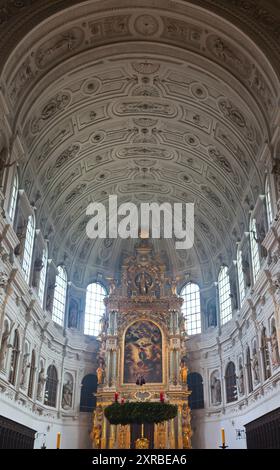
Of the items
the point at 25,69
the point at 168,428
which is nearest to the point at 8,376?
the point at 168,428

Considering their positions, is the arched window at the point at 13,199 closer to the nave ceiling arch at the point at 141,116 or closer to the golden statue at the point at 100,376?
the nave ceiling arch at the point at 141,116

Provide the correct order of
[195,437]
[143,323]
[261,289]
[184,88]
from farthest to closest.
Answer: [143,323] < [195,437] < [184,88] < [261,289]

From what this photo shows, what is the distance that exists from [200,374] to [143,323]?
519 centimetres

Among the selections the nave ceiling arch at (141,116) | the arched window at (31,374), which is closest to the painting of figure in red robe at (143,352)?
the nave ceiling arch at (141,116)

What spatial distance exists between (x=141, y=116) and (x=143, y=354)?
15.3 meters

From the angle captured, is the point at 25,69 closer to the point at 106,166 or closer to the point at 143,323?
the point at 106,166

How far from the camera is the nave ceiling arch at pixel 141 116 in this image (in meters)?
20.3

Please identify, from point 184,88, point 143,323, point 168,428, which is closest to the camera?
point 184,88

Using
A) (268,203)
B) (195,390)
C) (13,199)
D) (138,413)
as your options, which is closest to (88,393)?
(195,390)

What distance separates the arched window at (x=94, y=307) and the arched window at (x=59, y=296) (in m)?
2.65

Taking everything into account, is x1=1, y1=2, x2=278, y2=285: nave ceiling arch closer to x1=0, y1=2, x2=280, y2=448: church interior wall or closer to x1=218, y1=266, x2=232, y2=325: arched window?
x1=0, y1=2, x2=280, y2=448: church interior wall

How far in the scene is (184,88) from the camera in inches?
945

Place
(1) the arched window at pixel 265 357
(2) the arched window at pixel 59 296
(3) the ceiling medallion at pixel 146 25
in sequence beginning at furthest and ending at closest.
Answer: (2) the arched window at pixel 59 296
(1) the arched window at pixel 265 357
(3) the ceiling medallion at pixel 146 25

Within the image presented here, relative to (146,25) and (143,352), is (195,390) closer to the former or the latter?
(143,352)
